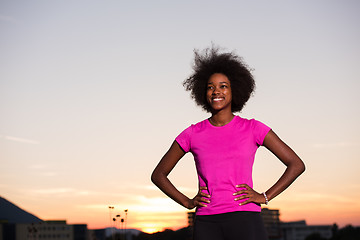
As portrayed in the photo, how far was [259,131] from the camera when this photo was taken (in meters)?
5.85

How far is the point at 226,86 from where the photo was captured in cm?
617

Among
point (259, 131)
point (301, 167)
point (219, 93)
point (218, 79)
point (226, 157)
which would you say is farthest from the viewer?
point (218, 79)

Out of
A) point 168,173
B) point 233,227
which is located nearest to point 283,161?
point 233,227

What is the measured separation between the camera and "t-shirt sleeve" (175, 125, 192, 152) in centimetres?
609

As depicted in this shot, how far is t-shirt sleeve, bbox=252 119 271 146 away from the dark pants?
0.74 meters

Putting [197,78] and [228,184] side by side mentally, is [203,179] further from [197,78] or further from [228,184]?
[197,78]

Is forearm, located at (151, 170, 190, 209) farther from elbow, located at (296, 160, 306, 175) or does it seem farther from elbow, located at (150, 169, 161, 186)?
elbow, located at (296, 160, 306, 175)

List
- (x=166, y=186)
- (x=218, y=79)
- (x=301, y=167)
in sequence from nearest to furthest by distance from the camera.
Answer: (x=301, y=167), (x=218, y=79), (x=166, y=186)

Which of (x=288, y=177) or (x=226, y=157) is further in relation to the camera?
(x=288, y=177)

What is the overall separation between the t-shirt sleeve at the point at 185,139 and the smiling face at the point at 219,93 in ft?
1.20

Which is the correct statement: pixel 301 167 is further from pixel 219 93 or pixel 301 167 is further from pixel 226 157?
pixel 219 93

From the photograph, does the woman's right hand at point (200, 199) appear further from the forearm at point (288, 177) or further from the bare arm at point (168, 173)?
the forearm at point (288, 177)

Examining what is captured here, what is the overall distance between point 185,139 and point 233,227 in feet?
3.63

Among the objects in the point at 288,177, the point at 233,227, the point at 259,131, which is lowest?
the point at 233,227
